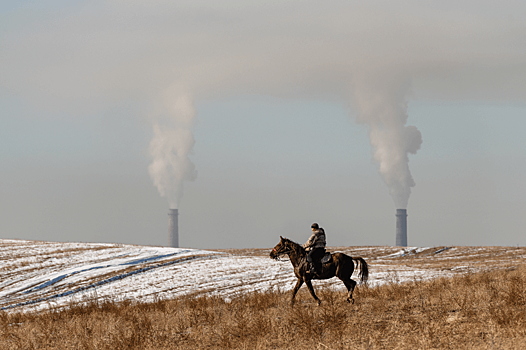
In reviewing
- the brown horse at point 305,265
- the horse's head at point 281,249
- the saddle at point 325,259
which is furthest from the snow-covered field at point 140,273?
the horse's head at point 281,249

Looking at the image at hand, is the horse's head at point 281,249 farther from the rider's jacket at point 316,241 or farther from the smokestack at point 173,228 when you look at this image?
the smokestack at point 173,228

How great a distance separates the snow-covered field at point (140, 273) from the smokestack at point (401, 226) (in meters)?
92.4

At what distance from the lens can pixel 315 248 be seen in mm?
14711

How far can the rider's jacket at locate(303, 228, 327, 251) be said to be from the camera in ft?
48.1

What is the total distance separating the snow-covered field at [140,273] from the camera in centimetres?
2512

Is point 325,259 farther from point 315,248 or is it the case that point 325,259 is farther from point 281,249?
point 281,249

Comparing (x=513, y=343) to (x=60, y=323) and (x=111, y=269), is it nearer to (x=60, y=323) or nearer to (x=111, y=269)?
(x=60, y=323)

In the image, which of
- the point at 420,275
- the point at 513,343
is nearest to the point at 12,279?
the point at 420,275

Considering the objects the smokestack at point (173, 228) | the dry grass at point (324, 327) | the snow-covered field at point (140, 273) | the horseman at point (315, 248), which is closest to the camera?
the dry grass at point (324, 327)

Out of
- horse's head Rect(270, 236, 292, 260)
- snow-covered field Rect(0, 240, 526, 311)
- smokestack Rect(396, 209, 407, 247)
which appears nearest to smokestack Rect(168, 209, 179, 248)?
smokestack Rect(396, 209, 407, 247)

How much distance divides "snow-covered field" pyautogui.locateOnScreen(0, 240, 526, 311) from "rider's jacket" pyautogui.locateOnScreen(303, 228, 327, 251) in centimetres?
695

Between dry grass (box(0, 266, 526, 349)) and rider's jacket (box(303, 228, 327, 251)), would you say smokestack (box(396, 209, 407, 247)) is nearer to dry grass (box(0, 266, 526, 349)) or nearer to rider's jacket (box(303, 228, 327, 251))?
dry grass (box(0, 266, 526, 349))

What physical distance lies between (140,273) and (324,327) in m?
23.8

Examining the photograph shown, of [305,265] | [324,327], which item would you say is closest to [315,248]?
[305,265]
